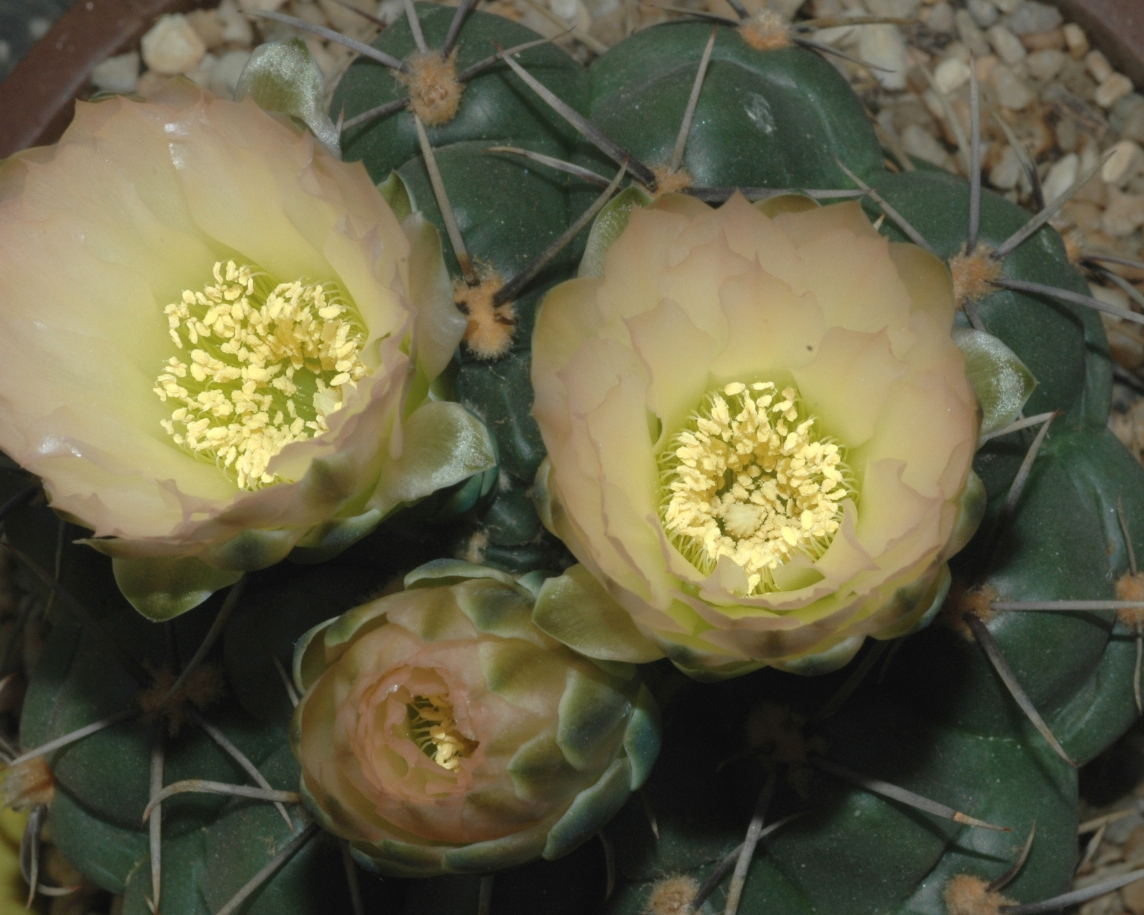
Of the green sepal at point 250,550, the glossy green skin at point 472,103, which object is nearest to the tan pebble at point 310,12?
the glossy green skin at point 472,103

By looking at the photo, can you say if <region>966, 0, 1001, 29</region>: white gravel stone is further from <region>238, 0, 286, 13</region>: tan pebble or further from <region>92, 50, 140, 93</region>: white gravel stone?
<region>92, 50, 140, 93</region>: white gravel stone

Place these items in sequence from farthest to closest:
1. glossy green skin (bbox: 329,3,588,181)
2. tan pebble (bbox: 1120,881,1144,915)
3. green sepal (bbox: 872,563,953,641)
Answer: tan pebble (bbox: 1120,881,1144,915) < glossy green skin (bbox: 329,3,588,181) < green sepal (bbox: 872,563,953,641)

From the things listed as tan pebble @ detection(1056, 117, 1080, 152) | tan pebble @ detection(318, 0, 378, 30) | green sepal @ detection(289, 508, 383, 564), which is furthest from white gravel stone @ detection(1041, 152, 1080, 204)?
green sepal @ detection(289, 508, 383, 564)

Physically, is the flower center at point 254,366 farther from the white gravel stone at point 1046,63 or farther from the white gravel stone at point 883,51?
the white gravel stone at point 1046,63


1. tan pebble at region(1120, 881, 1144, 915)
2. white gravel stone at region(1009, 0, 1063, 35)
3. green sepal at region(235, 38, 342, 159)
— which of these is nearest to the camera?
green sepal at region(235, 38, 342, 159)

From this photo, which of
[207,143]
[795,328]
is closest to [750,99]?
[795,328]

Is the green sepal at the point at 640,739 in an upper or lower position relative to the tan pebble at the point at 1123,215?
upper

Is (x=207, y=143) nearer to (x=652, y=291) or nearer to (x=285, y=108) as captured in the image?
(x=285, y=108)
